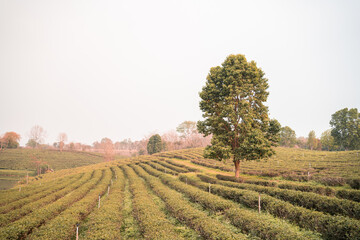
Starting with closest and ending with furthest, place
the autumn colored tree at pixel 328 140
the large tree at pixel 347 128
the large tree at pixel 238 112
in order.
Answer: the large tree at pixel 238 112
the large tree at pixel 347 128
the autumn colored tree at pixel 328 140

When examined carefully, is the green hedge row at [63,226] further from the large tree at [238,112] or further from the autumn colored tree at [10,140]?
the autumn colored tree at [10,140]

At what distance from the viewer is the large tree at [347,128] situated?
56812 millimetres

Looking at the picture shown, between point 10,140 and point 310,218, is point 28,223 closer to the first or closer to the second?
point 310,218

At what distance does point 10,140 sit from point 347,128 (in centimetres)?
17267

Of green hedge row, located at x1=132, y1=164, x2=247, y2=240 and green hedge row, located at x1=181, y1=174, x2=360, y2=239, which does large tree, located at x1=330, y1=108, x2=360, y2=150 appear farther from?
green hedge row, located at x1=132, y1=164, x2=247, y2=240

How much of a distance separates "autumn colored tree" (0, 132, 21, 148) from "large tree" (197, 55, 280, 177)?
125557 millimetres

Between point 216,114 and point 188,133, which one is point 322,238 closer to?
point 216,114

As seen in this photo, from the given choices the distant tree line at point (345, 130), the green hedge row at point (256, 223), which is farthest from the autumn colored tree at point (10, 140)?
the distant tree line at point (345, 130)

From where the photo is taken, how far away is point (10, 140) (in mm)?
96312

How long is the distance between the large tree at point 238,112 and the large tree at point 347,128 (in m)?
61.7

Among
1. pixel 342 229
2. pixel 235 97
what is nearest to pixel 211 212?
pixel 342 229

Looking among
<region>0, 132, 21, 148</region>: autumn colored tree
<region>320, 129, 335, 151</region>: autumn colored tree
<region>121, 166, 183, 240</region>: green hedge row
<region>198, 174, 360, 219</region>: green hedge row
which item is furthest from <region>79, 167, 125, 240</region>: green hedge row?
<region>0, 132, 21, 148</region>: autumn colored tree

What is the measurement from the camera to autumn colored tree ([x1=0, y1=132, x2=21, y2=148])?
9206 cm

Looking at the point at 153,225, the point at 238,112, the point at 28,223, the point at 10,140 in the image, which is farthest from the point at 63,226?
the point at 10,140
